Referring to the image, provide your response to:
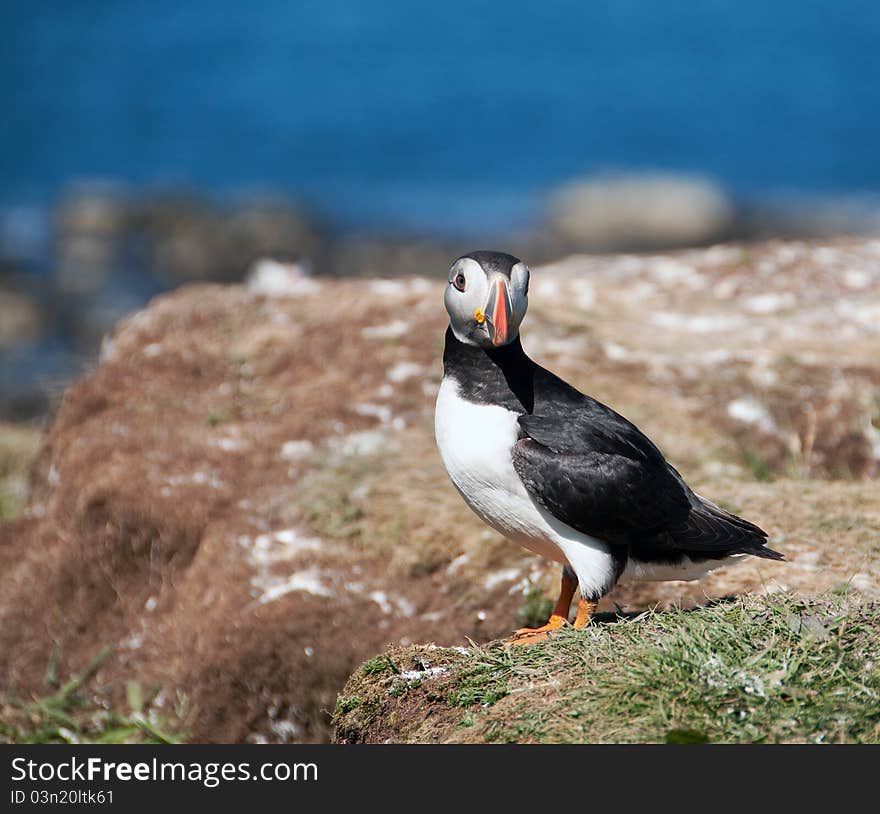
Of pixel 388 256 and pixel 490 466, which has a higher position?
pixel 388 256

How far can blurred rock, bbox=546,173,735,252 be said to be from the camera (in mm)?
23531

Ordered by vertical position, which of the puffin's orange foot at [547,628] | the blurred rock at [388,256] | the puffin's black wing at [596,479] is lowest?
the puffin's orange foot at [547,628]

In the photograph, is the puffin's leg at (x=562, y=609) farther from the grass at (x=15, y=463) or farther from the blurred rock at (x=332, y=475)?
the grass at (x=15, y=463)

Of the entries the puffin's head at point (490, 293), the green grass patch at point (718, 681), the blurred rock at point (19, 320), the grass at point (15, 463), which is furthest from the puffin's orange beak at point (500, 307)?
the blurred rock at point (19, 320)

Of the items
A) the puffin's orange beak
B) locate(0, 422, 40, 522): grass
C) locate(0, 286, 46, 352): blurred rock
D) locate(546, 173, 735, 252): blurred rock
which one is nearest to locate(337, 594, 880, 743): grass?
the puffin's orange beak

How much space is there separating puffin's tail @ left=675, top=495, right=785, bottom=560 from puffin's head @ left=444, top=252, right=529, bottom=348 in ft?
3.62

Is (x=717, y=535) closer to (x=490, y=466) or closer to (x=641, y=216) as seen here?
(x=490, y=466)

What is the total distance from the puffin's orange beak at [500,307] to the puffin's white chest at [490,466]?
14.2 inches

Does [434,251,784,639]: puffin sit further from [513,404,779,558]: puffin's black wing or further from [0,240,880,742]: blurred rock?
[0,240,880,742]: blurred rock

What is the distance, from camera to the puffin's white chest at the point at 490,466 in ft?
16.1

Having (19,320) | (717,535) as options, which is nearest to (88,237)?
(19,320)

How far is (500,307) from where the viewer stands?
4805 mm

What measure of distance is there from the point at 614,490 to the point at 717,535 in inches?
20.2
